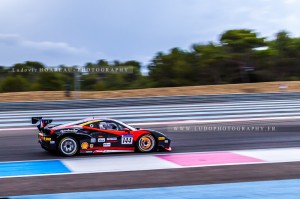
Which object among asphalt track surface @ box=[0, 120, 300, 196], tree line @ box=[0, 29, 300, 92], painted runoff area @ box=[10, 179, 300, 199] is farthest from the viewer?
tree line @ box=[0, 29, 300, 92]

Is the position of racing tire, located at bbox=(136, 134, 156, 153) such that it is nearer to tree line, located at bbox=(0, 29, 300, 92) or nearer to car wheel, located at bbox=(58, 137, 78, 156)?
car wheel, located at bbox=(58, 137, 78, 156)

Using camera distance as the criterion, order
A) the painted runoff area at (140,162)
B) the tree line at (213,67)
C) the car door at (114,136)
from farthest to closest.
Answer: the tree line at (213,67) → the car door at (114,136) → the painted runoff area at (140,162)

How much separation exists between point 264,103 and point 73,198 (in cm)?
Answer: 1750

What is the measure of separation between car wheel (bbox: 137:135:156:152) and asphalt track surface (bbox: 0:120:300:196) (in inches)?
20.7

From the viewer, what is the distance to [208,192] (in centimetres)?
680

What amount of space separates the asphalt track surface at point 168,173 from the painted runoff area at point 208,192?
1.07ft

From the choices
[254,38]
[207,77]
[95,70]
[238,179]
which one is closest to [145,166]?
[238,179]

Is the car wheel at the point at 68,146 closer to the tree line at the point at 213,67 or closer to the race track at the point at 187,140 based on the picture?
the race track at the point at 187,140

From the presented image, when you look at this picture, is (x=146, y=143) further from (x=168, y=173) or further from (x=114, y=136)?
(x=168, y=173)

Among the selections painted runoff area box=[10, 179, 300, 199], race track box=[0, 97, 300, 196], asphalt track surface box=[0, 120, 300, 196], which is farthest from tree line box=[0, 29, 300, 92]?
painted runoff area box=[10, 179, 300, 199]

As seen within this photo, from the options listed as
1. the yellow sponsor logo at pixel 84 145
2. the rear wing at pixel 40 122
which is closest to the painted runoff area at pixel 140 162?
the yellow sponsor logo at pixel 84 145

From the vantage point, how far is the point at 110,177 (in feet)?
26.4

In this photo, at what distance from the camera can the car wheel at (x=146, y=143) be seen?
1081 cm

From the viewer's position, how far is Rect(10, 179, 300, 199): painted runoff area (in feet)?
21.5
